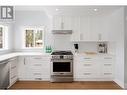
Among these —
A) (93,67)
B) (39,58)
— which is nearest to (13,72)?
(39,58)

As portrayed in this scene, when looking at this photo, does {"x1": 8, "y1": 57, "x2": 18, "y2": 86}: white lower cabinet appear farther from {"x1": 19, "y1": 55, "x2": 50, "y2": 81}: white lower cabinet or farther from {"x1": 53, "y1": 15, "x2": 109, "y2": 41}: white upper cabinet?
{"x1": 53, "y1": 15, "x2": 109, "y2": 41}: white upper cabinet

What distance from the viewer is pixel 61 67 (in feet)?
16.5

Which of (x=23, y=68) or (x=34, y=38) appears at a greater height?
(x=34, y=38)

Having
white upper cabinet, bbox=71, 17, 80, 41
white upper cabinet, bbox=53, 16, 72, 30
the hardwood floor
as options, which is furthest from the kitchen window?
the hardwood floor

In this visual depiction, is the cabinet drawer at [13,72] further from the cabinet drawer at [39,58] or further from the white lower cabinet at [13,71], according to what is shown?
the cabinet drawer at [39,58]

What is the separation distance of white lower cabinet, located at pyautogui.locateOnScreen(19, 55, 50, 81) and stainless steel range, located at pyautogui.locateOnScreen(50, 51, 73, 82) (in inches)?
7.4

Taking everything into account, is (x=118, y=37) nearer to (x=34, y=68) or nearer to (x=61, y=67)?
(x=61, y=67)

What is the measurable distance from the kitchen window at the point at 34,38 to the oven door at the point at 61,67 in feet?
3.48

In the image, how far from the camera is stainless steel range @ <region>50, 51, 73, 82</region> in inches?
197

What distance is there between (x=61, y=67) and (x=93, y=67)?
0.89 m

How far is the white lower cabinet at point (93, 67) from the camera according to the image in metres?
5.12

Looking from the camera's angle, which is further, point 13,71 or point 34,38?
point 34,38
